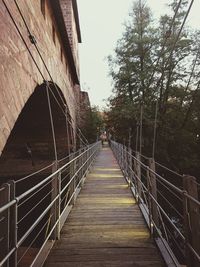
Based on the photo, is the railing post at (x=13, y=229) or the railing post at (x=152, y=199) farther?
the railing post at (x=152, y=199)

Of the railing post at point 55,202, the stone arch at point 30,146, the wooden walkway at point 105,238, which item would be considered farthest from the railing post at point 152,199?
the stone arch at point 30,146

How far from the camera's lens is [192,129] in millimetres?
20438

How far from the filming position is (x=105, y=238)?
360cm

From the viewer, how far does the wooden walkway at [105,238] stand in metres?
2.94

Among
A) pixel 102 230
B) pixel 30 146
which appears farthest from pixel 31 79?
pixel 30 146

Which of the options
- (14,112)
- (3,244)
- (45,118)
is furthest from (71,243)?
(45,118)

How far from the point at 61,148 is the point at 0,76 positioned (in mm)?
11354

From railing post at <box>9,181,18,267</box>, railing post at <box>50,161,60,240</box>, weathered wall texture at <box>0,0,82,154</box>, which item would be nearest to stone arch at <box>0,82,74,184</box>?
weathered wall texture at <box>0,0,82,154</box>

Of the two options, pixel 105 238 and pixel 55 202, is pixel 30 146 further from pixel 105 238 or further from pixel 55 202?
pixel 105 238

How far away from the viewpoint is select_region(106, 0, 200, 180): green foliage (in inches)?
713

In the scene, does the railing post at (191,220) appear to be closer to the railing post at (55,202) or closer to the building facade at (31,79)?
the railing post at (55,202)

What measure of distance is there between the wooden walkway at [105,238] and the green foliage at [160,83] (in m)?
12.5

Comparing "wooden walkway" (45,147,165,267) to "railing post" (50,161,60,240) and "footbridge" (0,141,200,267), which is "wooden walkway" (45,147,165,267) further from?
"railing post" (50,161,60,240)

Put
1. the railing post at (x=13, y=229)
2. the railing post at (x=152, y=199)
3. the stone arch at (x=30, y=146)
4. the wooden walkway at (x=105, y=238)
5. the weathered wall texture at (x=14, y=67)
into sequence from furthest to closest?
the stone arch at (x=30, y=146) < the railing post at (x=152, y=199) < the weathered wall texture at (x=14, y=67) < the wooden walkway at (x=105, y=238) < the railing post at (x=13, y=229)
